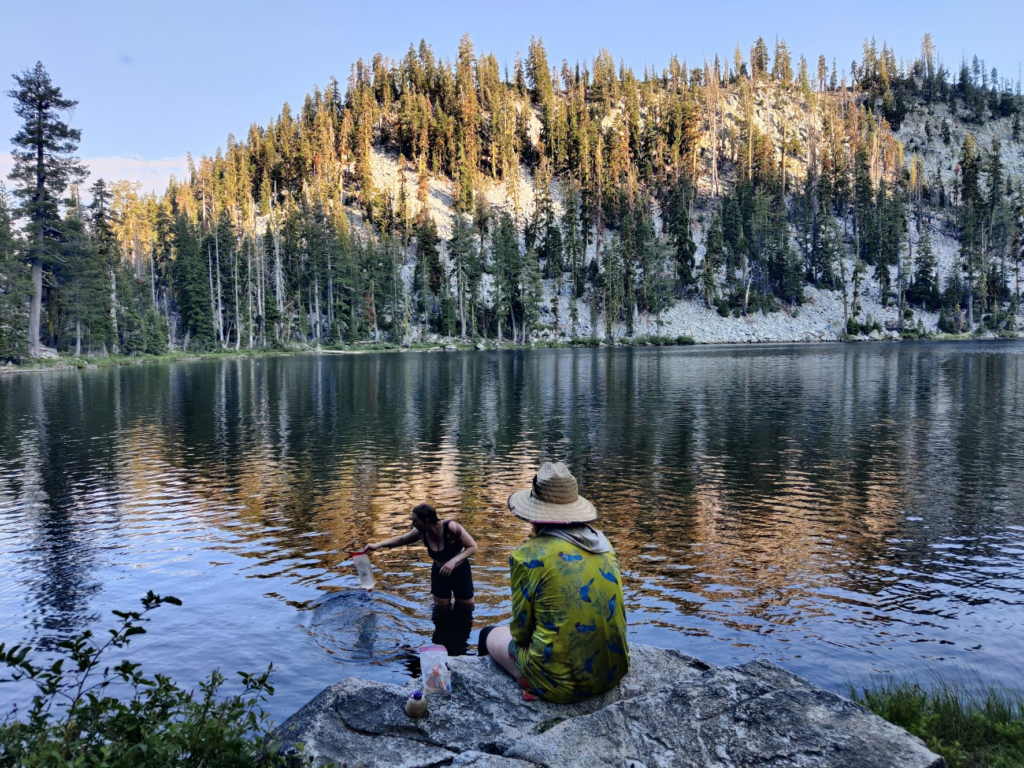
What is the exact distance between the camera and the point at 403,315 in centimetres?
11538

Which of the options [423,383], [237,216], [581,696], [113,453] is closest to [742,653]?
[581,696]

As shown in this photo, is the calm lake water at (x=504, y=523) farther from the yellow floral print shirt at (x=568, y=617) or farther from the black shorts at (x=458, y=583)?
the yellow floral print shirt at (x=568, y=617)

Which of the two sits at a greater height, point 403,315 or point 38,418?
point 403,315

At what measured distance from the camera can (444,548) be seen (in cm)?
962

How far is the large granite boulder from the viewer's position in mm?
4523

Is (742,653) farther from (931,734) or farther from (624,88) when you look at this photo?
(624,88)

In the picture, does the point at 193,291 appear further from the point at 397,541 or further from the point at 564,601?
the point at 564,601

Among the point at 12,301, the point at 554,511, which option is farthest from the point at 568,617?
the point at 12,301

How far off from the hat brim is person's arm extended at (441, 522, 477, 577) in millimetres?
3384

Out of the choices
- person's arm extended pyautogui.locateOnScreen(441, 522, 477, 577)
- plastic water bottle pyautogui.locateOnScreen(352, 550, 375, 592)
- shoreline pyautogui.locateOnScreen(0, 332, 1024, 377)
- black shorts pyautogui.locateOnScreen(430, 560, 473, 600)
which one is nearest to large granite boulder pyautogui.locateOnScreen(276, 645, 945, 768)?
person's arm extended pyautogui.locateOnScreen(441, 522, 477, 577)

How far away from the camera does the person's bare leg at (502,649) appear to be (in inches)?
245

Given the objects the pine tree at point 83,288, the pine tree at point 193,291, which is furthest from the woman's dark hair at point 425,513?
the pine tree at point 193,291

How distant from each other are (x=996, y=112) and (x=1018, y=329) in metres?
91.1

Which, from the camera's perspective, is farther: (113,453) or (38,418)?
(38,418)
